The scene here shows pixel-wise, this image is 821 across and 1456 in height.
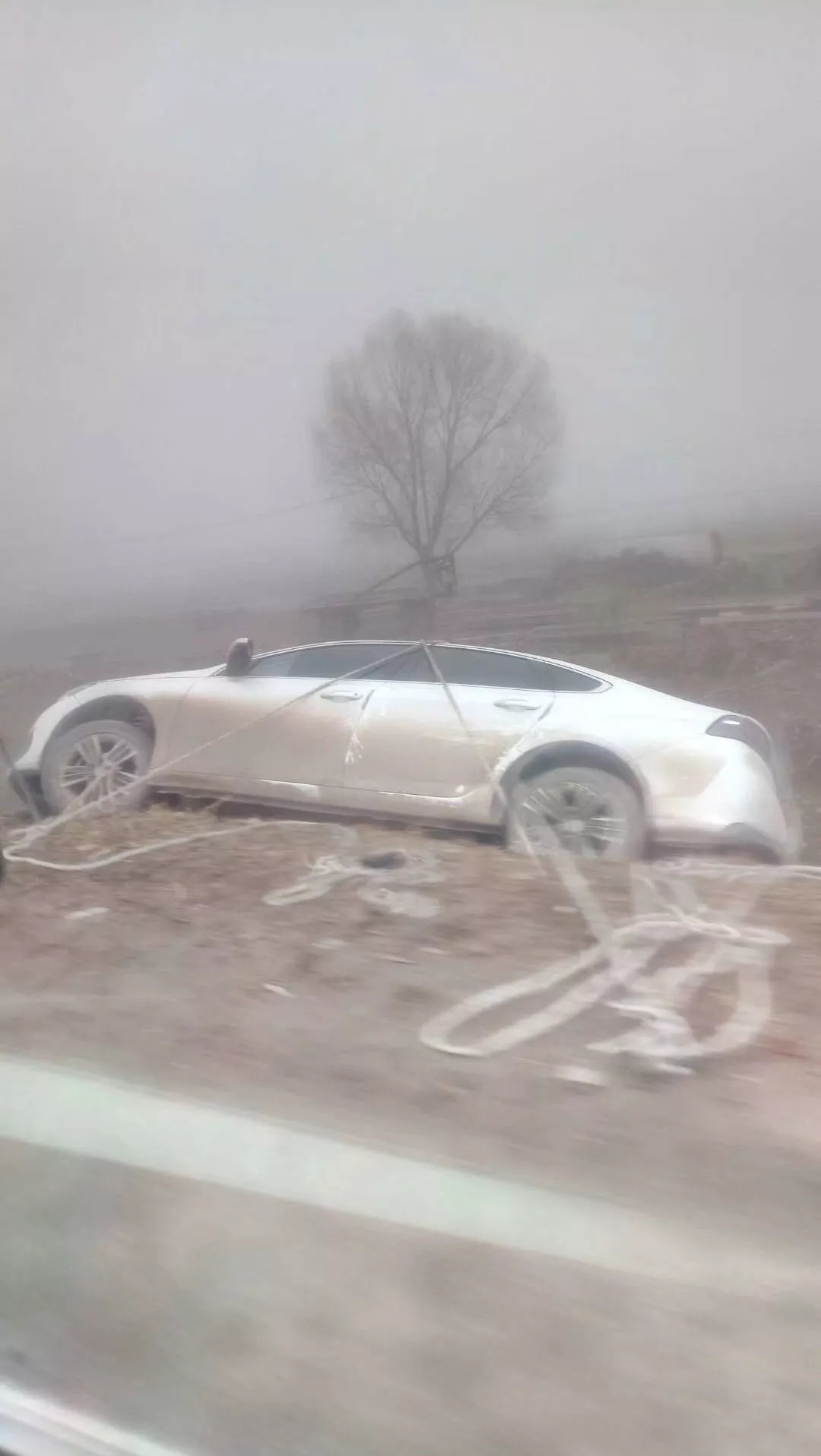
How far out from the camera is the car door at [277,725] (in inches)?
189

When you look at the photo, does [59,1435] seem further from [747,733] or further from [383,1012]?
[747,733]

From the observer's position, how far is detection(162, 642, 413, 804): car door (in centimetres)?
480

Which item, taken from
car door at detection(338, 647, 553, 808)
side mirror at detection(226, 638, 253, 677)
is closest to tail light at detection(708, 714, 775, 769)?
car door at detection(338, 647, 553, 808)

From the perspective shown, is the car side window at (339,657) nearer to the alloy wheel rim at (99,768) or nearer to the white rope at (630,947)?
the white rope at (630,947)

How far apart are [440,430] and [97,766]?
212cm

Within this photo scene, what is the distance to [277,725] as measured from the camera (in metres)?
4.90

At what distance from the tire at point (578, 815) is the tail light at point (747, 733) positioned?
394mm

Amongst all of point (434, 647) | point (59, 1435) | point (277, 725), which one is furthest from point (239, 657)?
point (59, 1435)

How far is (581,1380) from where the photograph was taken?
2.06 metres

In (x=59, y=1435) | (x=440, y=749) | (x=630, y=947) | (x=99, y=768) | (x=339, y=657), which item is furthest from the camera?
(x=99, y=768)

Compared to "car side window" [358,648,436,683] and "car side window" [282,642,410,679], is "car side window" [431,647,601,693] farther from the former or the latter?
"car side window" [282,642,410,679]

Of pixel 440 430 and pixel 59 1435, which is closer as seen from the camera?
pixel 59 1435

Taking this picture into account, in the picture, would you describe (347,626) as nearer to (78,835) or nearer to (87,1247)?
(78,835)

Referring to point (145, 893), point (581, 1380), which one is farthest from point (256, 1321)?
point (145, 893)
